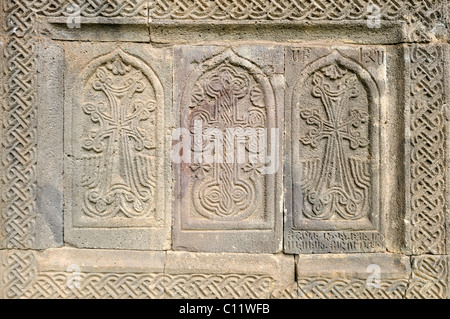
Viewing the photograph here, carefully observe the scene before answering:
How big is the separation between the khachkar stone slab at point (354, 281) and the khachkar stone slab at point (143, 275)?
0.14 metres

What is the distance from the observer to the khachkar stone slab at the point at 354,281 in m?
3.02

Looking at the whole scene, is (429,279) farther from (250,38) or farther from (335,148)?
(250,38)

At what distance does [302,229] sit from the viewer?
3.09 m

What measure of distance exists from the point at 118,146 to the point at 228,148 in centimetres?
86

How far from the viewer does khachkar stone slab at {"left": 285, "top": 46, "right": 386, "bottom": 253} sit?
309 centimetres

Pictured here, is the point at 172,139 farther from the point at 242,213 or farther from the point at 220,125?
the point at 242,213

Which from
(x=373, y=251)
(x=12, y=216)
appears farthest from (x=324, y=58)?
(x=12, y=216)

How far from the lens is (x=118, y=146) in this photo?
308 centimetres

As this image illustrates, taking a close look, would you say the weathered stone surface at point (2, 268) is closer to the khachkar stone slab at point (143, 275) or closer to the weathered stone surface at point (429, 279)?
the khachkar stone slab at point (143, 275)

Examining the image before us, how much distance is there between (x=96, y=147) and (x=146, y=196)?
0.54 m

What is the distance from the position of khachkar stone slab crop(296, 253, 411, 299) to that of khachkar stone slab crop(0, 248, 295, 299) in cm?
14

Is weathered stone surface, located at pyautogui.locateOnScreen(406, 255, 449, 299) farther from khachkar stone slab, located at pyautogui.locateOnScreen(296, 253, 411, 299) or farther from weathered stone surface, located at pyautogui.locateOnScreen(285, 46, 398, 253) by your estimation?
weathered stone surface, located at pyautogui.locateOnScreen(285, 46, 398, 253)

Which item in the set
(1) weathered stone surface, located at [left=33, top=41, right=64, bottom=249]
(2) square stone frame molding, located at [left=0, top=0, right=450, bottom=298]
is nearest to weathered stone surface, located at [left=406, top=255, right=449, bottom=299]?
(2) square stone frame molding, located at [left=0, top=0, right=450, bottom=298]

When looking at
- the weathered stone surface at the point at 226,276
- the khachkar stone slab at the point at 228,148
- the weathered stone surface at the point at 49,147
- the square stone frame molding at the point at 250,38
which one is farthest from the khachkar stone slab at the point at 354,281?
the weathered stone surface at the point at 49,147
